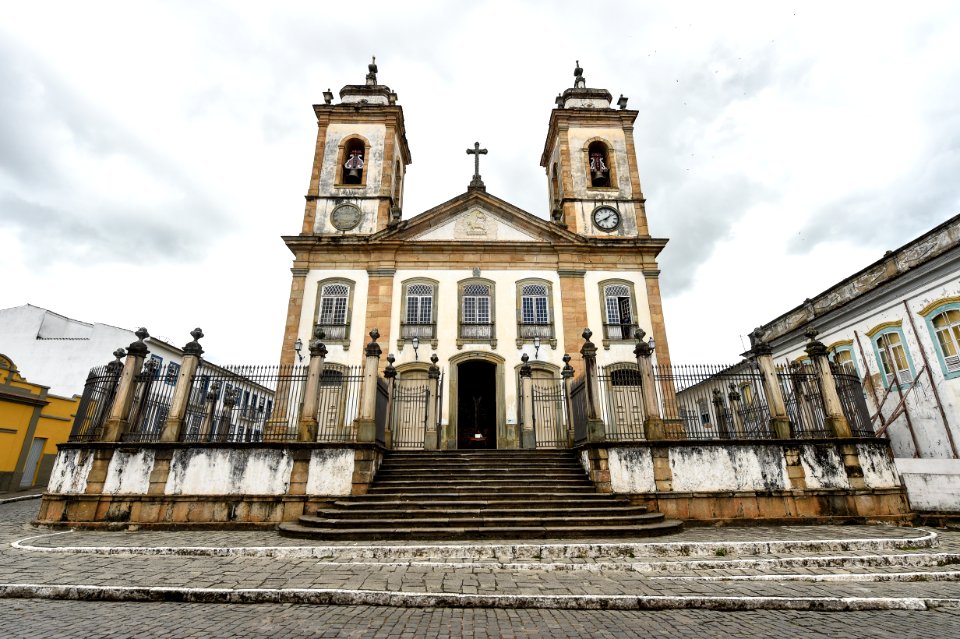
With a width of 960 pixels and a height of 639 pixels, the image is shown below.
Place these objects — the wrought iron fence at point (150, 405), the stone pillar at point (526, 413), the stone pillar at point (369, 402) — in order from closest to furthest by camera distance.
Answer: the wrought iron fence at point (150, 405) → the stone pillar at point (369, 402) → the stone pillar at point (526, 413)

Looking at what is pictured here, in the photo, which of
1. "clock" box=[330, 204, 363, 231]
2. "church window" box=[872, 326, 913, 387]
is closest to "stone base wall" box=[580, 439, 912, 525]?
"church window" box=[872, 326, 913, 387]

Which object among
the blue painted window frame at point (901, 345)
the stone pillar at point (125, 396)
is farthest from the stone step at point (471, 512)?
the blue painted window frame at point (901, 345)

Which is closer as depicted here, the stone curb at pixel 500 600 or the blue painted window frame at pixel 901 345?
the stone curb at pixel 500 600

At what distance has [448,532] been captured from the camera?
719 cm

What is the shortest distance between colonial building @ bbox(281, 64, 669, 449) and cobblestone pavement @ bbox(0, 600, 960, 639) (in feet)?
33.9

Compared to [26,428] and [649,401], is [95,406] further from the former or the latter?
[649,401]

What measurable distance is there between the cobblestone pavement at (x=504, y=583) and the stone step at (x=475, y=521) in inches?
30.5

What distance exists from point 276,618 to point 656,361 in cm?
1391

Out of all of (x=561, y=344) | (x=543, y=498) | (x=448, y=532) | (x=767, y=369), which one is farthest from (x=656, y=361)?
(x=448, y=532)

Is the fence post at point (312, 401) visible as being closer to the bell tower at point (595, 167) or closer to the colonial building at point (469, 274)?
the colonial building at point (469, 274)

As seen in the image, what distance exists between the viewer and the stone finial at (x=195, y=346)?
382 inches

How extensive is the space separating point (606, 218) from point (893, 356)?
33.9 ft

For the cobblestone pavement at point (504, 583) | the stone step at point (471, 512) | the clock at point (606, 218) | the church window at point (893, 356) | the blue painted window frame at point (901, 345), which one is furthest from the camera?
the clock at point (606, 218)

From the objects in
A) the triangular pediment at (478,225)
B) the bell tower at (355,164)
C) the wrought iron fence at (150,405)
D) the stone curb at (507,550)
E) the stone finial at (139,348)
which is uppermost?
the bell tower at (355,164)
